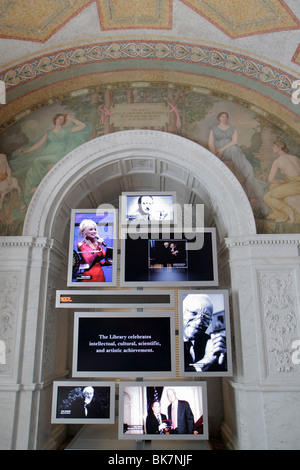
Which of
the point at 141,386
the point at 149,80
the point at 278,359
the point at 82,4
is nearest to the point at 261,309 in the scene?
the point at 278,359

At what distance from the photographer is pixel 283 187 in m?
7.87

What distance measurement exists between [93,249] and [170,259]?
1.58m

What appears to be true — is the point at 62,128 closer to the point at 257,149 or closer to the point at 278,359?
the point at 257,149

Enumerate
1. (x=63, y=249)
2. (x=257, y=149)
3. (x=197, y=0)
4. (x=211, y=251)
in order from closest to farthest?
(x=197, y=0)
(x=211, y=251)
(x=257, y=149)
(x=63, y=249)

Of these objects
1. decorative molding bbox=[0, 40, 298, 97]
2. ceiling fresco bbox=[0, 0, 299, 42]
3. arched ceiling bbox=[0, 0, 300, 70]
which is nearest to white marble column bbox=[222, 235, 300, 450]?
decorative molding bbox=[0, 40, 298, 97]

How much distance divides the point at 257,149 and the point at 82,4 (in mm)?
4544

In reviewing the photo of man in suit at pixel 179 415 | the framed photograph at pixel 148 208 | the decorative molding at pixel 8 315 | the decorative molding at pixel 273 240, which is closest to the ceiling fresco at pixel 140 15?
the framed photograph at pixel 148 208

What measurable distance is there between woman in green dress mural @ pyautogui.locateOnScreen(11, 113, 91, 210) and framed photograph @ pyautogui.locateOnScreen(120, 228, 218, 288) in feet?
7.90

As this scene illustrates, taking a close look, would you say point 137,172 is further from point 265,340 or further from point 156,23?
point 265,340

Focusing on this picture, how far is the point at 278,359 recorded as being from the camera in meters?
6.86

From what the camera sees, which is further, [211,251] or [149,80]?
[149,80]

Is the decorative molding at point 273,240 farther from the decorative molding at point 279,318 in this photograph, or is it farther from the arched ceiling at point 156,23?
the arched ceiling at point 156,23

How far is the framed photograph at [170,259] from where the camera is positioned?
7270mm

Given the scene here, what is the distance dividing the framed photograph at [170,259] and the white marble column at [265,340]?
552 millimetres
